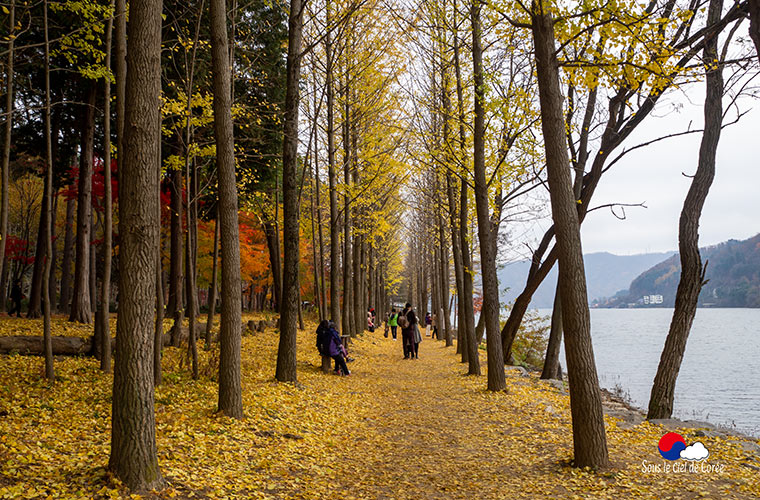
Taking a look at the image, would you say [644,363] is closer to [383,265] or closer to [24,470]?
[383,265]

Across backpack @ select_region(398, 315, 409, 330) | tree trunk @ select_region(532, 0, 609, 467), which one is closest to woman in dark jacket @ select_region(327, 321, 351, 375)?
backpack @ select_region(398, 315, 409, 330)

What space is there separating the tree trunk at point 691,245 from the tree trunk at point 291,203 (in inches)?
269

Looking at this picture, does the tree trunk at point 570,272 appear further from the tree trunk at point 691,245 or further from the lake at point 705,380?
the lake at point 705,380

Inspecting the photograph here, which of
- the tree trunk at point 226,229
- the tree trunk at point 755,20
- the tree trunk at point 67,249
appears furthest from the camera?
the tree trunk at point 67,249

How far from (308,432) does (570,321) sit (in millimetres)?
3973

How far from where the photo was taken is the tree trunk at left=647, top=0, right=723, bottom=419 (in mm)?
A: 8289

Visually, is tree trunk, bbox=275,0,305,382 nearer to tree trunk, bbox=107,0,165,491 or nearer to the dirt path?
the dirt path

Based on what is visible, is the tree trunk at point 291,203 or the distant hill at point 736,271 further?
the distant hill at point 736,271

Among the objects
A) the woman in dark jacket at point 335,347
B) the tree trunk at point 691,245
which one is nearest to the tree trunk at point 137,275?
the woman in dark jacket at point 335,347

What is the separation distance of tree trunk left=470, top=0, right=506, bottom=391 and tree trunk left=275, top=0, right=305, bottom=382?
379 centimetres

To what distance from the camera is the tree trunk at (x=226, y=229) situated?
6.73 m

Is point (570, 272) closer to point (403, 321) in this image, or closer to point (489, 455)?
point (489, 455)

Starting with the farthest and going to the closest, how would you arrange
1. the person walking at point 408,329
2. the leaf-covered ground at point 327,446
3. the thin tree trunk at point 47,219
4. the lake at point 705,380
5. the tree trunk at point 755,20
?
1. the person walking at point 408,329
2. the lake at point 705,380
3. the thin tree trunk at point 47,219
4. the tree trunk at point 755,20
5. the leaf-covered ground at point 327,446

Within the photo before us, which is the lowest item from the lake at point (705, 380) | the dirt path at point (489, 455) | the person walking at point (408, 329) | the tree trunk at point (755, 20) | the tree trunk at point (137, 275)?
the lake at point (705, 380)
